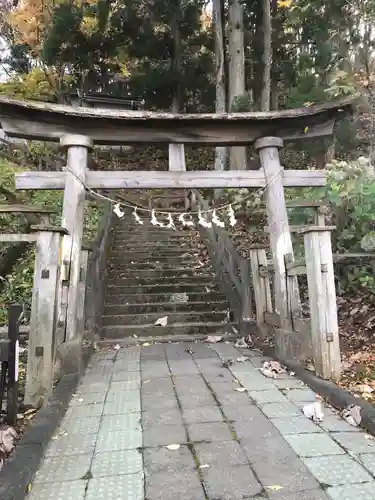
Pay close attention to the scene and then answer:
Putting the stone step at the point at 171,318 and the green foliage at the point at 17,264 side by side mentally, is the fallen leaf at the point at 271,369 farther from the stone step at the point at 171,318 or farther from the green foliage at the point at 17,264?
the green foliage at the point at 17,264

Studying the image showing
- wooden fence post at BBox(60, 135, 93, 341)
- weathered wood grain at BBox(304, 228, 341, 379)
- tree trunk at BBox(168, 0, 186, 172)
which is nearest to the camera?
weathered wood grain at BBox(304, 228, 341, 379)

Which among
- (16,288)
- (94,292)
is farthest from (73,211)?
(16,288)

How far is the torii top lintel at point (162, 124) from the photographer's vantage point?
592 centimetres

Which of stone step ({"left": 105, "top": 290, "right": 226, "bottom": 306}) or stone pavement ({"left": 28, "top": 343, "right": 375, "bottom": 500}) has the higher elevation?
stone step ({"left": 105, "top": 290, "right": 226, "bottom": 306})

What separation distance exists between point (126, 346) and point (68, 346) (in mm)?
1924

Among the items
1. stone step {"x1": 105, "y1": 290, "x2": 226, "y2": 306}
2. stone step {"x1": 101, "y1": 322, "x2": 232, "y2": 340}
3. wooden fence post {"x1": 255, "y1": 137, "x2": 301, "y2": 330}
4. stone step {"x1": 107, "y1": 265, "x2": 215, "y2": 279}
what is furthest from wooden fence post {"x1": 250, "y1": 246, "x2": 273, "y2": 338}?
stone step {"x1": 107, "y1": 265, "x2": 215, "y2": 279}

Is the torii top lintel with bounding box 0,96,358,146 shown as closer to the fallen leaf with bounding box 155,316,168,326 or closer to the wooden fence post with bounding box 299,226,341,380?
the wooden fence post with bounding box 299,226,341,380

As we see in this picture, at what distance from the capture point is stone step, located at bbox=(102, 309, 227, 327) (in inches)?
321

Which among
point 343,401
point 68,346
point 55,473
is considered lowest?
point 55,473

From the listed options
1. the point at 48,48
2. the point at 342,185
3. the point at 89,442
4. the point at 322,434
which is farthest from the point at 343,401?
the point at 48,48

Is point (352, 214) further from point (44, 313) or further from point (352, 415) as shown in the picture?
point (44, 313)

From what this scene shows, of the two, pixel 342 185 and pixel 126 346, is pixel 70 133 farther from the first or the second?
pixel 342 185

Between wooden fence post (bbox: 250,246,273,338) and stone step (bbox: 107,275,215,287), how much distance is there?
2005 millimetres

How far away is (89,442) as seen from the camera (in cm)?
350
